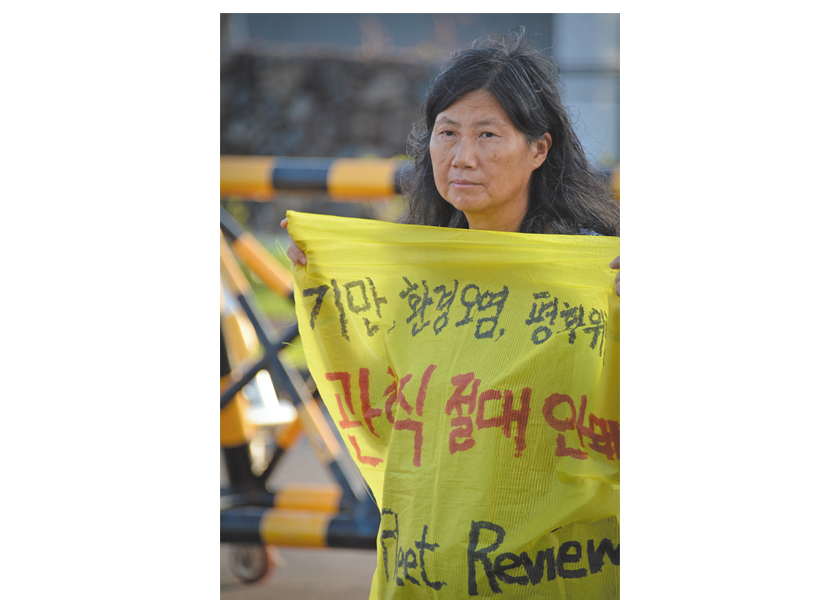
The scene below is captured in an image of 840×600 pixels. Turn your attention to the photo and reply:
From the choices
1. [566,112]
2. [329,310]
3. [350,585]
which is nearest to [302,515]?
[350,585]

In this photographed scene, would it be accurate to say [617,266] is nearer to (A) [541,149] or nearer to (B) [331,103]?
(A) [541,149]

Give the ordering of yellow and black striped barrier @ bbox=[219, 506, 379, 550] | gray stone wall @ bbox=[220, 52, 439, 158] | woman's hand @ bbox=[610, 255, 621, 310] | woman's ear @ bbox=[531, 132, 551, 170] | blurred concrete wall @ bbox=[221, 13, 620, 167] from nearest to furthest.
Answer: woman's hand @ bbox=[610, 255, 621, 310] → woman's ear @ bbox=[531, 132, 551, 170] → blurred concrete wall @ bbox=[221, 13, 620, 167] → yellow and black striped barrier @ bbox=[219, 506, 379, 550] → gray stone wall @ bbox=[220, 52, 439, 158]

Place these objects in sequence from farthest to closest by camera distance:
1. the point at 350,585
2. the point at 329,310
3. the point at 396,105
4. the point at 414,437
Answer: the point at 396,105
the point at 350,585
the point at 329,310
the point at 414,437

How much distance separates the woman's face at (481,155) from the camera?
1.12 meters

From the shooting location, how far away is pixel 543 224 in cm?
120

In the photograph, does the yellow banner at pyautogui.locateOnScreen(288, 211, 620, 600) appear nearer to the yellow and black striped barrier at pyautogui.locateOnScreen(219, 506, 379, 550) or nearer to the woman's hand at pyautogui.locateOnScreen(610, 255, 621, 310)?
the woman's hand at pyautogui.locateOnScreen(610, 255, 621, 310)

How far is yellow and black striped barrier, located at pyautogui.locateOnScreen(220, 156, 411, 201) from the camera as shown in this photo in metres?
1.95

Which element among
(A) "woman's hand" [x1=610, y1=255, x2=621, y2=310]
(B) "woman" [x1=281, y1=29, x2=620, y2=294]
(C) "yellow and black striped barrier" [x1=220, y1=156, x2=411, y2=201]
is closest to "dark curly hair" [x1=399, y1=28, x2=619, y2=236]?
(B) "woman" [x1=281, y1=29, x2=620, y2=294]

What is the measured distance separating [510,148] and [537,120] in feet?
0.24

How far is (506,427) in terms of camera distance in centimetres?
109

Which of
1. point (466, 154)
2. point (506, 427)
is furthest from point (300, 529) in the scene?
point (466, 154)

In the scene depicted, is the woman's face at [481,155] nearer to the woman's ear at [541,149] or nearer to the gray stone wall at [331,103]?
the woman's ear at [541,149]
